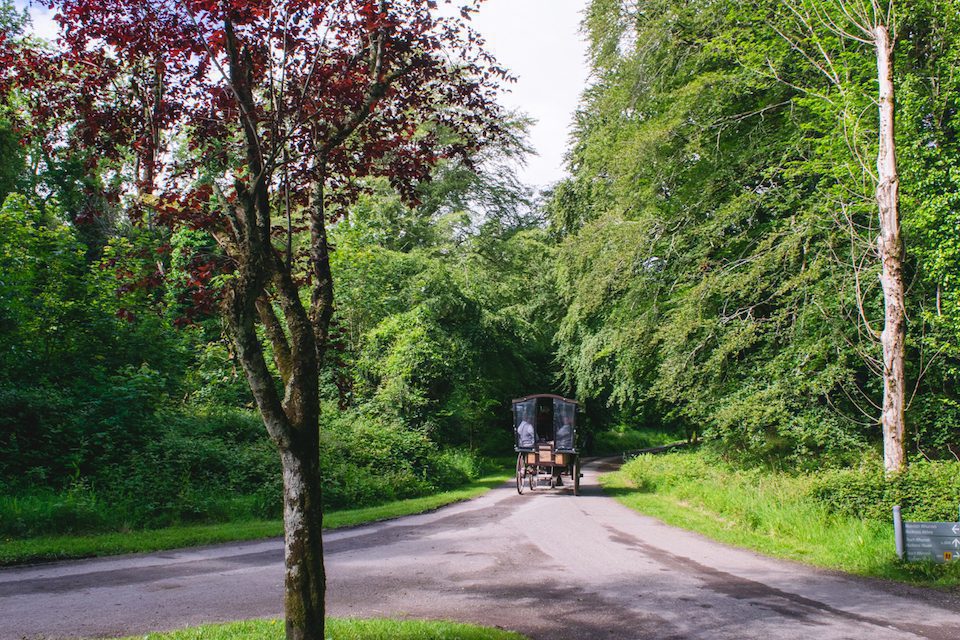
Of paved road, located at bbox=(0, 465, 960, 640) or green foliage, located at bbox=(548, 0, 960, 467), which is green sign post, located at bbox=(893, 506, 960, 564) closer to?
paved road, located at bbox=(0, 465, 960, 640)

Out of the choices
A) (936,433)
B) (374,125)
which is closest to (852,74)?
(936,433)

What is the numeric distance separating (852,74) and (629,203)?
678 cm

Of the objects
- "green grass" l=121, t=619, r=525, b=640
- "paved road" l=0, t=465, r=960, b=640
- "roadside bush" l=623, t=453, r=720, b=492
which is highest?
"green grass" l=121, t=619, r=525, b=640

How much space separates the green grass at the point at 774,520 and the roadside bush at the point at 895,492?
Result: 200 mm

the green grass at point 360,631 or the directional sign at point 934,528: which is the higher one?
the green grass at point 360,631

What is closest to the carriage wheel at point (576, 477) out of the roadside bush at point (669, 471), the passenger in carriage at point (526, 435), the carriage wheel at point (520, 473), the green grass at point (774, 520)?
the green grass at point (774, 520)

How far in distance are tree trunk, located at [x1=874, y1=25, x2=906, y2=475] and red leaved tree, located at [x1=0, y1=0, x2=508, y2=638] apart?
29.5 feet

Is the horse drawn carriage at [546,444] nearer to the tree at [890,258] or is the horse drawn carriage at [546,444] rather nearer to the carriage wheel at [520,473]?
the carriage wheel at [520,473]

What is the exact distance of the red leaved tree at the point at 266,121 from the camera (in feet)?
15.1

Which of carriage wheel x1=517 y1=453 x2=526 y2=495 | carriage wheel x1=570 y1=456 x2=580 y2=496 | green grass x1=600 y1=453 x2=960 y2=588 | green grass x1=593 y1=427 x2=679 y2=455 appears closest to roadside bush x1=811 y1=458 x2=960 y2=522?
green grass x1=600 y1=453 x2=960 y2=588

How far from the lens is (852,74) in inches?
597

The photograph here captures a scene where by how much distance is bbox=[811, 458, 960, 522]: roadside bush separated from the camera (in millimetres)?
9617

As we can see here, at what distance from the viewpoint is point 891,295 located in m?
11.3

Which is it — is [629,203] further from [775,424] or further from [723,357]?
[775,424]
